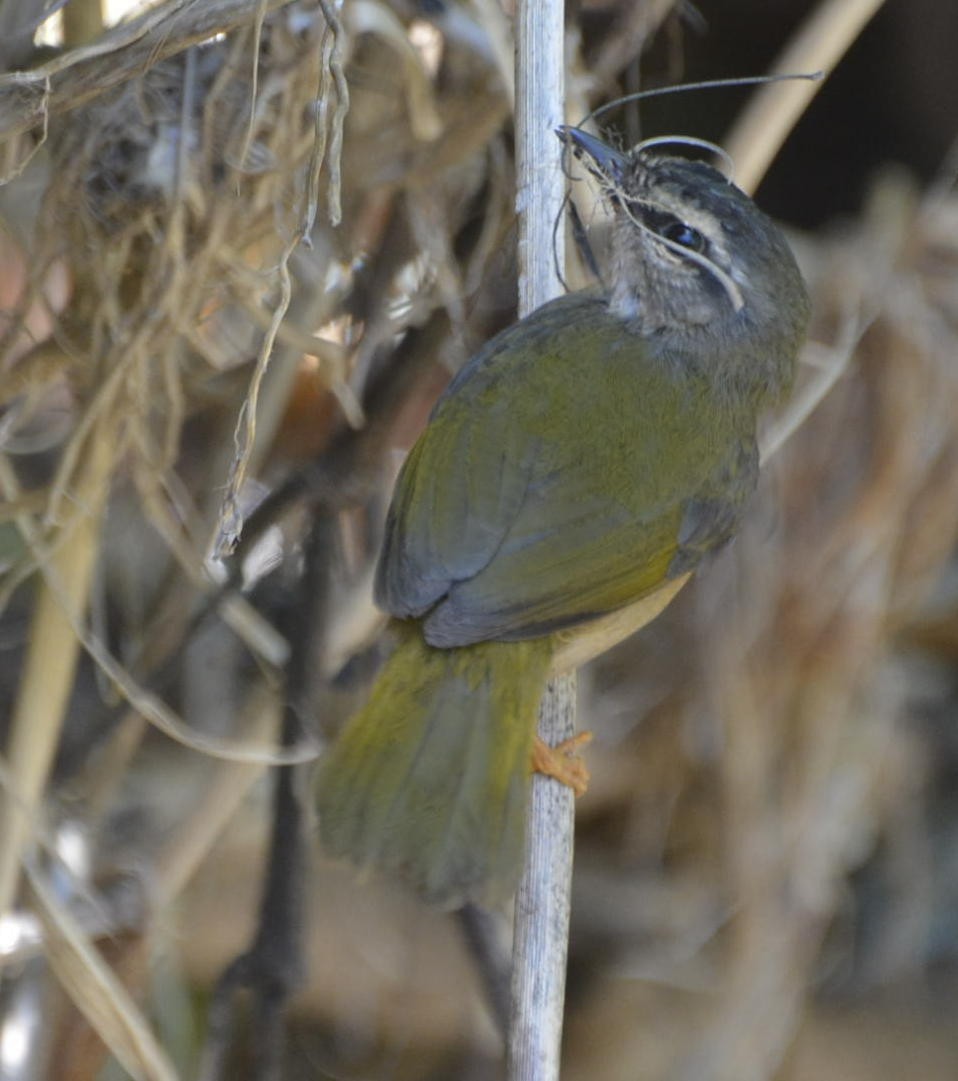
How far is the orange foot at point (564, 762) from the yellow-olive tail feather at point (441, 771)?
0.11 metres

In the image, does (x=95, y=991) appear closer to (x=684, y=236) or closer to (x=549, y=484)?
(x=549, y=484)

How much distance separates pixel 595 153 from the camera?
7.51 ft

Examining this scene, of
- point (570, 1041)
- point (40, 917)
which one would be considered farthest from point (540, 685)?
point (570, 1041)

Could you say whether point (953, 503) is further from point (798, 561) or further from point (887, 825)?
point (887, 825)

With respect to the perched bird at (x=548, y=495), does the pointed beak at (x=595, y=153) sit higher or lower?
higher

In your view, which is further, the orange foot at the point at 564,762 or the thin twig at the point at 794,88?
the thin twig at the point at 794,88

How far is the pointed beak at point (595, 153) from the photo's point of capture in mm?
2236

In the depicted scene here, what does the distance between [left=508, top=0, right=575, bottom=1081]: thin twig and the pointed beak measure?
0.11 ft

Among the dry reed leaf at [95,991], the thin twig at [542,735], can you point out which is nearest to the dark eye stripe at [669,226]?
the thin twig at [542,735]

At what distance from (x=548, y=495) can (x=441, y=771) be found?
1.46 feet

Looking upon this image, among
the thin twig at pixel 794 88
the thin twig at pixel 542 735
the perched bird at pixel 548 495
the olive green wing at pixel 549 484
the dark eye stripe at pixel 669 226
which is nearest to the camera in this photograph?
the thin twig at pixel 542 735

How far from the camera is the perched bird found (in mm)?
2082

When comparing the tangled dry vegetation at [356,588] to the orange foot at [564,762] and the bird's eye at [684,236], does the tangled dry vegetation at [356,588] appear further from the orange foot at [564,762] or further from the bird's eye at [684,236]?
the orange foot at [564,762]

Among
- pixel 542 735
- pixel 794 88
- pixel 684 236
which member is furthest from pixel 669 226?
pixel 542 735
